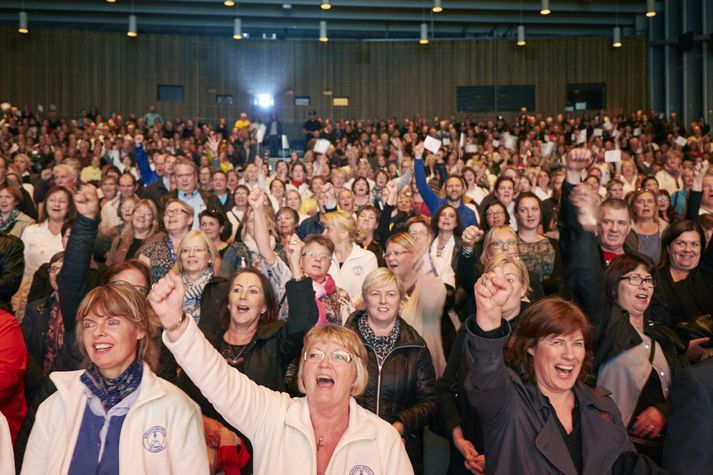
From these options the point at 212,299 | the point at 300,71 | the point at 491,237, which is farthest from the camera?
the point at 300,71

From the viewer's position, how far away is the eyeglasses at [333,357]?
2410mm

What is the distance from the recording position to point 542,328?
7.93 feet

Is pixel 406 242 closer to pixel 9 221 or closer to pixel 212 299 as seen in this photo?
pixel 212 299

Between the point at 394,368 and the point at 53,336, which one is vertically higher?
the point at 53,336

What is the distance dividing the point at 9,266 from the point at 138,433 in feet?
7.98

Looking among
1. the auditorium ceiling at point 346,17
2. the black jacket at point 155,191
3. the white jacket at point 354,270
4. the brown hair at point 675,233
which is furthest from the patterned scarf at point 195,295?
the auditorium ceiling at point 346,17

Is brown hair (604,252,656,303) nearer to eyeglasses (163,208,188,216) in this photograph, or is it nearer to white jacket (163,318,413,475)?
white jacket (163,318,413,475)

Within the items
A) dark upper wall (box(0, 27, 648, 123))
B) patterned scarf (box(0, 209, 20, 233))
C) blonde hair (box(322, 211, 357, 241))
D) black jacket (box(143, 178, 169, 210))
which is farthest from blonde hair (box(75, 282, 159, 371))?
dark upper wall (box(0, 27, 648, 123))

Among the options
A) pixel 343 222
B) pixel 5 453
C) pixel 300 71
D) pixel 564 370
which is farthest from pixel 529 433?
pixel 300 71

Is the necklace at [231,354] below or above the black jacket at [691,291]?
below

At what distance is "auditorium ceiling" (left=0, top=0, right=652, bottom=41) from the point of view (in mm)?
19328

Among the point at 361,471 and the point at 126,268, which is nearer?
the point at 361,471

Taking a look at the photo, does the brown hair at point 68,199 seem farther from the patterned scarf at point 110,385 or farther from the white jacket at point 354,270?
the patterned scarf at point 110,385

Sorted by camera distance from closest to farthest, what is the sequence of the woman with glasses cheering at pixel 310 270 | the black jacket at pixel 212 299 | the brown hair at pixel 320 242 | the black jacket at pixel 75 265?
the black jacket at pixel 75 265
the woman with glasses cheering at pixel 310 270
the black jacket at pixel 212 299
the brown hair at pixel 320 242
